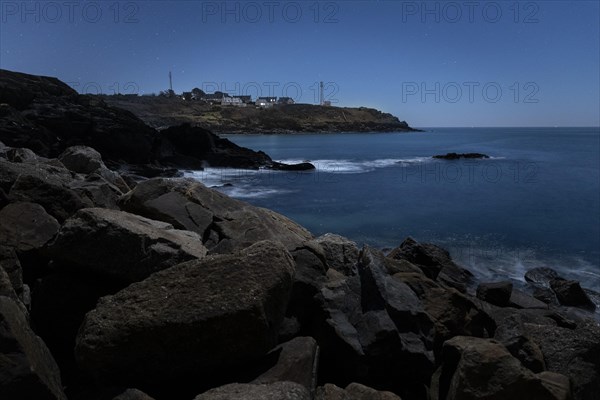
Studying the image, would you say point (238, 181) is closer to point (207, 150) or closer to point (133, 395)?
point (207, 150)

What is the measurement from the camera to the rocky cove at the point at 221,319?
4055 millimetres

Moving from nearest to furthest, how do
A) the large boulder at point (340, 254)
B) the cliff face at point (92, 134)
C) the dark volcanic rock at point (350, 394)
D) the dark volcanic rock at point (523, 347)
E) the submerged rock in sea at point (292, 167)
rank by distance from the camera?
the dark volcanic rock at point (350, 394)
the dark volcanic rock at point (523, 347)
the large boulder at point (340, 254)
the cliff face at point (92, 134)
the submerged rock in sea at point (292, 167)

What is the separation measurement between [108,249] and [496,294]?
29.8 ft

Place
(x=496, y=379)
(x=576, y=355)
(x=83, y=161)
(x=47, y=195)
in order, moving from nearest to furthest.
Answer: (x=496, y=379), (x=576, y=355), (x=47, y=195), (x=83, y=161)

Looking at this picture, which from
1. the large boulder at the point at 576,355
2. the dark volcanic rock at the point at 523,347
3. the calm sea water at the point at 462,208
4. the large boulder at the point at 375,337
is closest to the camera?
the large boulder at the point at 375,337

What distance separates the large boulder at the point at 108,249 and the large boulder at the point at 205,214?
1.78 m

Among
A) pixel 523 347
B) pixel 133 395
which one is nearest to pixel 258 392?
pixel 133 395

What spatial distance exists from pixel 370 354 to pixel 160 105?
15825cm

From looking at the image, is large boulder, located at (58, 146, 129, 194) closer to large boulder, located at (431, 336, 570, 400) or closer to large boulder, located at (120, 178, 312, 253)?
large boulder, located at (120, 178, 312, 253)

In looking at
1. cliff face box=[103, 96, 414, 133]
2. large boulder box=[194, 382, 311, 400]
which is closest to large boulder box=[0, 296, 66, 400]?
large boulder box=[194, 382, 311, 400]

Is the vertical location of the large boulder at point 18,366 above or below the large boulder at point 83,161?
below

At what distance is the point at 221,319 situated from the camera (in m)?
4.08

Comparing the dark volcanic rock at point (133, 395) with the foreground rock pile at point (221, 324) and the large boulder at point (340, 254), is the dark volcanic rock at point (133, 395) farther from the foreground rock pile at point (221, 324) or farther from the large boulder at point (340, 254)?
the large boulder at point (340, 254)

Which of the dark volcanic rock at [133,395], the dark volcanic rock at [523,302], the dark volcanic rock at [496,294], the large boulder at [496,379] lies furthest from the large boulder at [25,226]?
the dark volcanic rock at [523,302]
